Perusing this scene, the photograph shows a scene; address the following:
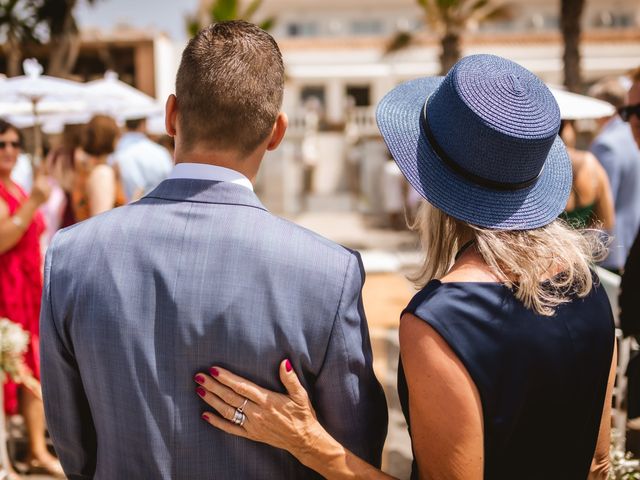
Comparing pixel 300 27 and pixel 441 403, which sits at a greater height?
pixel 441 403

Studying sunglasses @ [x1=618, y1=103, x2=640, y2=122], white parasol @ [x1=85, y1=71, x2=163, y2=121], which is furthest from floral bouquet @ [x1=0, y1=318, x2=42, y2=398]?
white parasol @ [x1=85, y1=71, x2=163, y2=121]

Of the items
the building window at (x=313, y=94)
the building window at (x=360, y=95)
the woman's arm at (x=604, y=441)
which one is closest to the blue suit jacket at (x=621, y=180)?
the woman's arm at (x=604, y=441)

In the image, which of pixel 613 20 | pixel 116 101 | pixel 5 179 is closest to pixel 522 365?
pixel 5 179

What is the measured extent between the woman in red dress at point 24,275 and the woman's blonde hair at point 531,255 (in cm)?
276

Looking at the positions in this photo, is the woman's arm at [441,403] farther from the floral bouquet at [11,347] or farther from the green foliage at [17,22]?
the green foliage at [17,22]

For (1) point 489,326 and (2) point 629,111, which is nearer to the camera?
(1) point 489,326

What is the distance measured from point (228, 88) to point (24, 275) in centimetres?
287

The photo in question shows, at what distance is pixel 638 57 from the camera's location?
27.7m

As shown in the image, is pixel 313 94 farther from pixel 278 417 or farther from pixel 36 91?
pixel 278 417

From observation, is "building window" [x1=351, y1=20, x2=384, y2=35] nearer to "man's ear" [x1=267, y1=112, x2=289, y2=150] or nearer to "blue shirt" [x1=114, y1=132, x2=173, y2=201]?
"blue shirt" [x1=114, y1=132, x2=173, y2=201]

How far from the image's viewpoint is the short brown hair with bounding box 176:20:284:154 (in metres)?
1.42

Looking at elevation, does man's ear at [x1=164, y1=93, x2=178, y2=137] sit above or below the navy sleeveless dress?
above

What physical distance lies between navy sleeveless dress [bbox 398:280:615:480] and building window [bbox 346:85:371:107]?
2981 centimetres

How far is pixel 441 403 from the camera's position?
1376 mm
